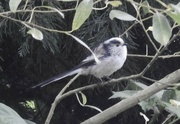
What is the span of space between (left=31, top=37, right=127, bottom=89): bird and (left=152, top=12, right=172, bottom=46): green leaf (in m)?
1.23

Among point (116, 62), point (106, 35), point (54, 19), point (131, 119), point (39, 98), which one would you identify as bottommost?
point (131, 119)

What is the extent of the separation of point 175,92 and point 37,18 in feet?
2.43

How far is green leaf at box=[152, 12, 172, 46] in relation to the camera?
2.87 ft

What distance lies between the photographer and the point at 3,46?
227 cm

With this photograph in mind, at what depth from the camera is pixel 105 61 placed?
90.8 inches

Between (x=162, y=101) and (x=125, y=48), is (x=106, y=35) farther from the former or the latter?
(x=162, y=101)

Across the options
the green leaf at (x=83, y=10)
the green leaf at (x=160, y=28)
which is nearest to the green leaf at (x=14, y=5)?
the green leaf at (x=83, y=10)

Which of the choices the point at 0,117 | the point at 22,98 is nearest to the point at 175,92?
the point at 0,117

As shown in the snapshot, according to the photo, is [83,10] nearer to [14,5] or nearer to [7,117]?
[14,5]

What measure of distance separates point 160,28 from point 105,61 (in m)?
1.43

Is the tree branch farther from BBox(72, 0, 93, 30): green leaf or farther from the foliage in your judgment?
the foliage

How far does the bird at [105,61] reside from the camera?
7.02ft

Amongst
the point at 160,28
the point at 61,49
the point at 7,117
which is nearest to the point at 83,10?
the point at 160,28

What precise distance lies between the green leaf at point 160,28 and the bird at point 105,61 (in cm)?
123
